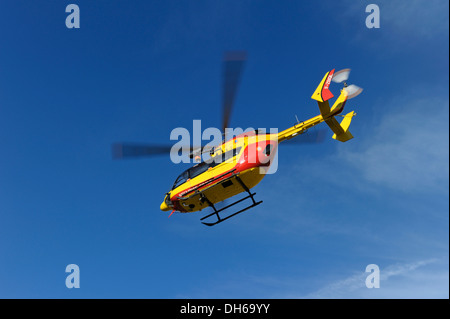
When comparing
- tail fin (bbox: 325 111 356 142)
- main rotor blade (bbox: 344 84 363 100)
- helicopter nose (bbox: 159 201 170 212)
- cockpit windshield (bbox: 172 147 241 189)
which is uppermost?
main rotor blade (bbox: 344 84 363 100)

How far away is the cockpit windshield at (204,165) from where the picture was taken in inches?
809

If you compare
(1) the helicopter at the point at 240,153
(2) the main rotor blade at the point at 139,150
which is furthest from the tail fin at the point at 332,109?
(2) the main rotor blade at the point at 139,150

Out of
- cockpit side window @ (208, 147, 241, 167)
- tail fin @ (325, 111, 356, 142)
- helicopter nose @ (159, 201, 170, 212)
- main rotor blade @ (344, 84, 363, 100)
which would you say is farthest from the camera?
helicopter nose @ (159, 201, 170, 212)

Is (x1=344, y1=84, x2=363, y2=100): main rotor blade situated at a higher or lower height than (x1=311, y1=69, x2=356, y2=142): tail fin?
higher

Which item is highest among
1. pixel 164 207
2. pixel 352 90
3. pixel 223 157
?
pixel 352 90

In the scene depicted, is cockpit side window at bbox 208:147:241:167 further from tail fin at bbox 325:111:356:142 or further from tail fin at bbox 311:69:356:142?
tail fin at bbox 325:111:356:142

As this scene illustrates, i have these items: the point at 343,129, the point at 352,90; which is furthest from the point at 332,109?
the point at 343,129

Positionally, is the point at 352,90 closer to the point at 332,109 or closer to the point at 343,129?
the point at 332,109

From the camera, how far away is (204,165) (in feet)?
70.5

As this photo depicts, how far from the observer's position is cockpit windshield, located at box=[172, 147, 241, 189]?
2055 cm

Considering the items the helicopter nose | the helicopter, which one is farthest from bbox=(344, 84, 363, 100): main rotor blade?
the helicopter nose
